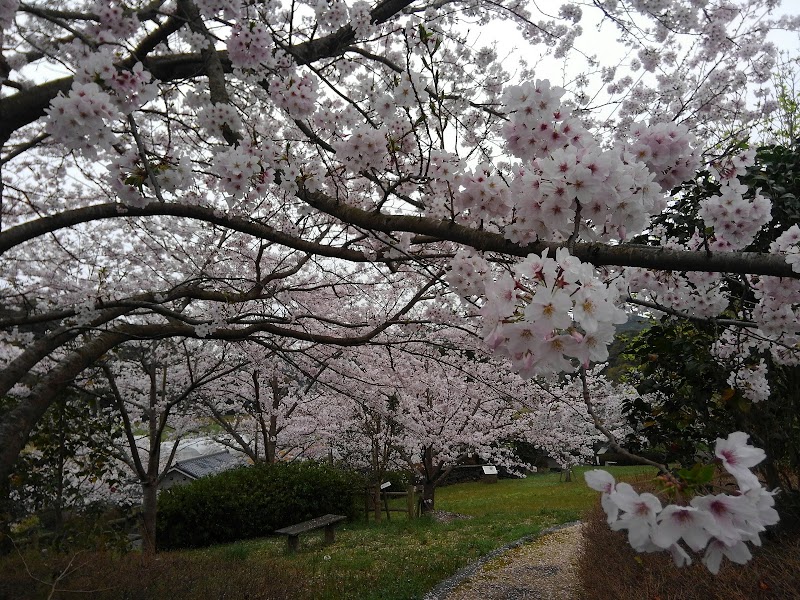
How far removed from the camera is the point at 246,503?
9.80 metres

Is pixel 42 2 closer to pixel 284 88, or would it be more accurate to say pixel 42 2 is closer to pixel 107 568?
pixel 284 88

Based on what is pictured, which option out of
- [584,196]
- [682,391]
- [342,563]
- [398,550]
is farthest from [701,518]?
[398,550]

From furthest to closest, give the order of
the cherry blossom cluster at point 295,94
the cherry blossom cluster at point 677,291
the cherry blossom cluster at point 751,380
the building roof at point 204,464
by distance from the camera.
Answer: the building roof at point 204,464, the cherry blossom cluster at point 751,380, the cherry blossom cluster at point 677,291, the cherry blossom cluster at point 295,94

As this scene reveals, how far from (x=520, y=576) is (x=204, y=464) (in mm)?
18339

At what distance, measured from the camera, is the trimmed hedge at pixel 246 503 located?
31.2ft

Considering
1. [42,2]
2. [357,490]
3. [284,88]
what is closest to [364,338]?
[284,88]

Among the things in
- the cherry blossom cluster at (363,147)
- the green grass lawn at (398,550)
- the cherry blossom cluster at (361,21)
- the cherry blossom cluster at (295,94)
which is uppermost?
the cherry blossom cluster at (361,21)

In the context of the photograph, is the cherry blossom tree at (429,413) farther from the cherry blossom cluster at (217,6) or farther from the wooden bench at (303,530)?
the cherry blossom cluster at (217,6)

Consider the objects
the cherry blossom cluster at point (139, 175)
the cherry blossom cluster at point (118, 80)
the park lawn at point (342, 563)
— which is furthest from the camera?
the park lawn at point (342, 563)

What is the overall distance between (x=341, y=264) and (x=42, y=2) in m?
5.44

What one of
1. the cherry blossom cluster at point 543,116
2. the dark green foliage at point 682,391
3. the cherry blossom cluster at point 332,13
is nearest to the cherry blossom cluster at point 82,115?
the cherry blossom cluster at point 543,116

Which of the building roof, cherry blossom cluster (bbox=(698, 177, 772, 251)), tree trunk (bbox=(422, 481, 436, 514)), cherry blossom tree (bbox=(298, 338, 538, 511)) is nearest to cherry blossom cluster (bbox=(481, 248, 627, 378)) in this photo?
cherry blossom cluster (bbox=(698, 177, 772, 251))

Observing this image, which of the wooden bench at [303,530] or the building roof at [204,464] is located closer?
the wooden bench at [303,530]

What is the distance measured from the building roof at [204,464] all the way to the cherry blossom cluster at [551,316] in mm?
18608
